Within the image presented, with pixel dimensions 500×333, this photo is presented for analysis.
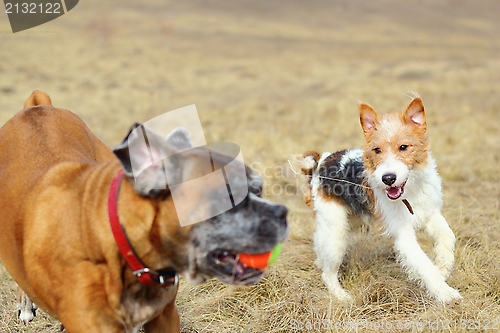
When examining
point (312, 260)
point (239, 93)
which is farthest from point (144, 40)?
point (312, 260)

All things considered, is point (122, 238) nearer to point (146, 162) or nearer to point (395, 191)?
point (146, 162)

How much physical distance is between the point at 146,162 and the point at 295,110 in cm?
1233

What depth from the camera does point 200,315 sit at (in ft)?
11.8

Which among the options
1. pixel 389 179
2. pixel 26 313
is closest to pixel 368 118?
pixel 389 179

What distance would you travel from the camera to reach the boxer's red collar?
200 cm

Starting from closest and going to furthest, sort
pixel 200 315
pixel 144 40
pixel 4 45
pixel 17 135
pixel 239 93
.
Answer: pixel 17 135, pixel 200 315, pixel 239 93, pixel 4 45, pixel 144 40

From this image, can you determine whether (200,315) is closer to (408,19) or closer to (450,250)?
(450,250)

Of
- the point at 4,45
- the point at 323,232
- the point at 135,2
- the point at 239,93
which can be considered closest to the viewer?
the point at 323,232

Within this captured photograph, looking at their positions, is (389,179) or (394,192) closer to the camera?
(389,179)

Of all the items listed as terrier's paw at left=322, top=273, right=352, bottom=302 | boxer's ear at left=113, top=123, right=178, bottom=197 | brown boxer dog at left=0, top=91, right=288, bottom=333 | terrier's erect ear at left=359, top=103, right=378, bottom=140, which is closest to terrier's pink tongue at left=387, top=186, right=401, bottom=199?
terrier's erect ear at left=359, top=103, right=378, bottom=140

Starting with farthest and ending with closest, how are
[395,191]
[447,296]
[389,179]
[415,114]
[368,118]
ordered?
[368,118]
[415,114]
[395,191]
[389,179]
[447,296]

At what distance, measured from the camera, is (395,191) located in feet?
12.5

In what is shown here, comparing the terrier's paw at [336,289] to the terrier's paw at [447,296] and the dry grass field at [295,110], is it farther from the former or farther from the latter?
the terrier's paw at [447,296]

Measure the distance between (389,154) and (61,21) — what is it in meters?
54.3
